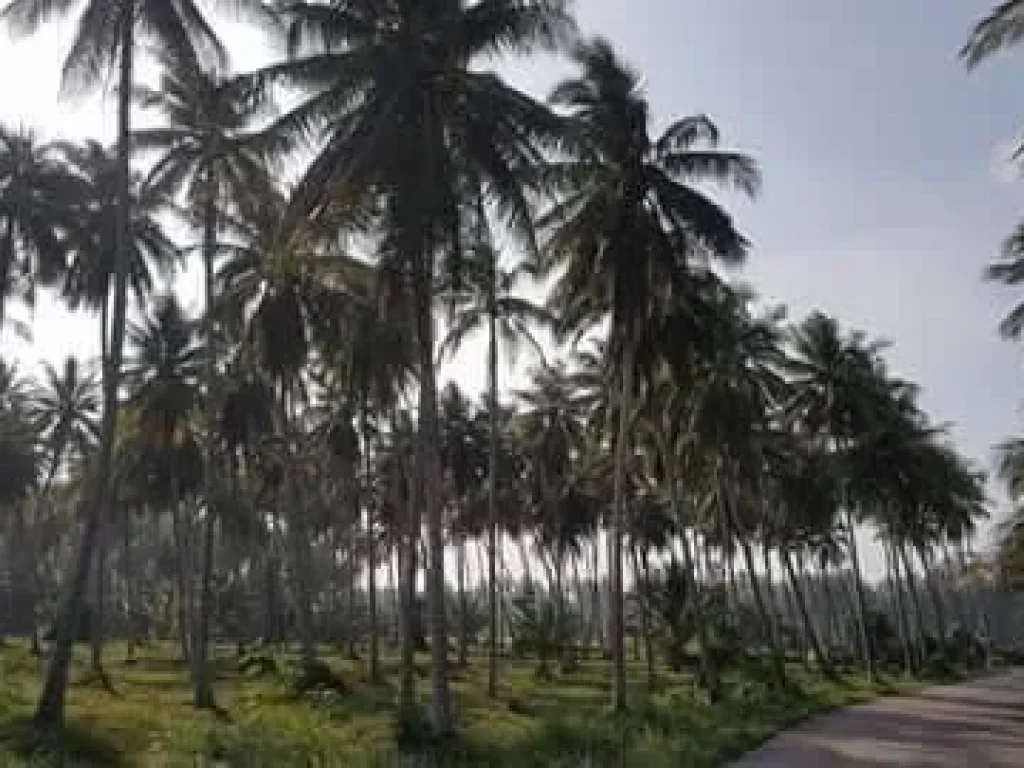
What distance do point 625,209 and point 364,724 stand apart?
13.6 metres

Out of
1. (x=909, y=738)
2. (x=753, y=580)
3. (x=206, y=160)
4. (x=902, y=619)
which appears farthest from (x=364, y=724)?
(x=902, y=619)

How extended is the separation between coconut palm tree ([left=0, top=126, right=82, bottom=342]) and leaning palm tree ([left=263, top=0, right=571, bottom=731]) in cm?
1331

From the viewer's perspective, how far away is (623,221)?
2864cm

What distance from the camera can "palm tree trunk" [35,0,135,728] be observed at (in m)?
20.8

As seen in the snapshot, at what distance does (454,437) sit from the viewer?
164ft

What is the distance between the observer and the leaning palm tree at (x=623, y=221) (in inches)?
1118

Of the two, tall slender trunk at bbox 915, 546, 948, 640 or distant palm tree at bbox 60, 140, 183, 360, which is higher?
distant palm tree at bbox 60, 140, 183, 360

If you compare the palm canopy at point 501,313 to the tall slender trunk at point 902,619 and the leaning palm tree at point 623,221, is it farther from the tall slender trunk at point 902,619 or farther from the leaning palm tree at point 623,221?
the tall slender trunk at point 902,619

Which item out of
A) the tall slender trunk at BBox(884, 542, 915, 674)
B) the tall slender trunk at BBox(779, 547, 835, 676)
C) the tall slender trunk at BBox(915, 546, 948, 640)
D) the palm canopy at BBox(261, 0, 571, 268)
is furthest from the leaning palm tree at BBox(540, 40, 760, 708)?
the tall slender trunk at BBox(915, 546, 948, 640)

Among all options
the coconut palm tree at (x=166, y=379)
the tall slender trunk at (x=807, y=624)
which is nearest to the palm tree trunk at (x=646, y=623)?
Answer: the tall slender trunk at (x=807, y=624)

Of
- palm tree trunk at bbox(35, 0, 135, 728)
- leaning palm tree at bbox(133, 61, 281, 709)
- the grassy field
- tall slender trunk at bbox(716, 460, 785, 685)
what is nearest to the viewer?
the grassy field

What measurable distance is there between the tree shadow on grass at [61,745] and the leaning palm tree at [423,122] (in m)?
5.77

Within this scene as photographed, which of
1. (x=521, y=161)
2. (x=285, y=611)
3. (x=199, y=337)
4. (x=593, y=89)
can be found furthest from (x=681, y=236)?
(x=285, y=611)

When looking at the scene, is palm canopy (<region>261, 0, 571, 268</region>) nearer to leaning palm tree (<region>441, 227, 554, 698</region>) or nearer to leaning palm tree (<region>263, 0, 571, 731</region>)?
leaning palm tree (<region>263, 0, 571, 731</region>)
